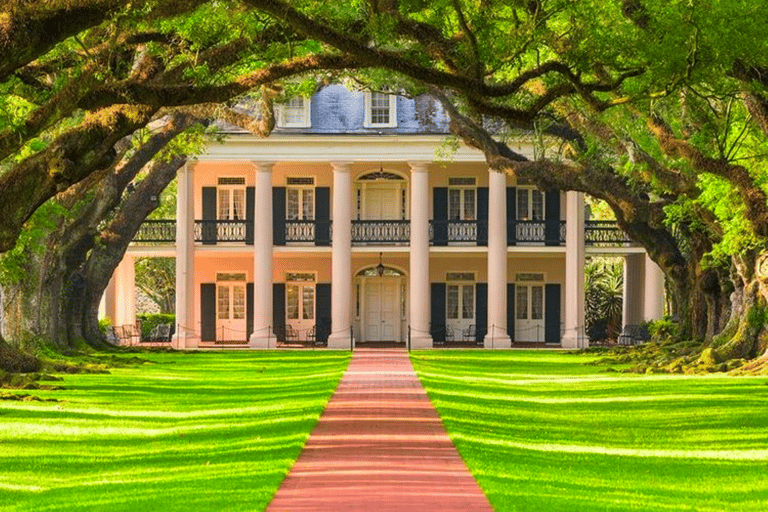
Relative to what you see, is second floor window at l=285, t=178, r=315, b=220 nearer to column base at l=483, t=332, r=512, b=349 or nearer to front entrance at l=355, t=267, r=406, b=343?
front entrance at l=355, t=267, r=406, b=343

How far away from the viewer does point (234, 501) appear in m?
14.5

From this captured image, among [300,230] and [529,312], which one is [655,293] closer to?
[529,312]

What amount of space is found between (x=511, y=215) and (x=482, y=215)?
987 mm

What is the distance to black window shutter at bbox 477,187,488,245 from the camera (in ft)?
180

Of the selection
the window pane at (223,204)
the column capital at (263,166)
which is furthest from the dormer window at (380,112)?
the window pane at (223,204)

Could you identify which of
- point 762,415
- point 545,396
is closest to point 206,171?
point 545,396

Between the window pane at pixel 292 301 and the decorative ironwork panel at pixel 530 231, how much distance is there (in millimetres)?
7895

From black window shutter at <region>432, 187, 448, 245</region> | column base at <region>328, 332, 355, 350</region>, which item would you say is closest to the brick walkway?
column base at <region>328, 332, 355, 350</region>

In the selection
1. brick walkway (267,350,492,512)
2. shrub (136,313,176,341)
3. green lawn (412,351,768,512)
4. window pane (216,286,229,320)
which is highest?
window pane (216,286,229,320)

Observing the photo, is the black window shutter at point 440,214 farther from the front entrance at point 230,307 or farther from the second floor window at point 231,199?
the front entrance at point 230,307

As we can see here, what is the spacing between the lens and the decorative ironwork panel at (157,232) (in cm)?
5625

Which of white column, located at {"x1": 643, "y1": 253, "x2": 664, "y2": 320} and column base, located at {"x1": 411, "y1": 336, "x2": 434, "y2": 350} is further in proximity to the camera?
white column, located at {"x1": 643, "y1": 253, "x2": 664, "y2": 320}

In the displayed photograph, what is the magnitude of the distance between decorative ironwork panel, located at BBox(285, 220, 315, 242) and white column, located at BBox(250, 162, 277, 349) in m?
1.83

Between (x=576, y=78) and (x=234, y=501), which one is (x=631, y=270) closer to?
(x=576, y=78)
